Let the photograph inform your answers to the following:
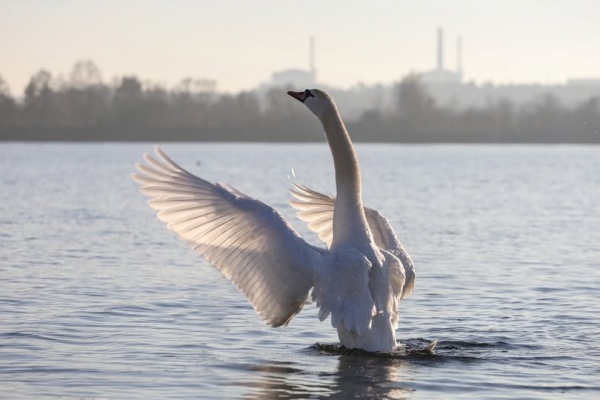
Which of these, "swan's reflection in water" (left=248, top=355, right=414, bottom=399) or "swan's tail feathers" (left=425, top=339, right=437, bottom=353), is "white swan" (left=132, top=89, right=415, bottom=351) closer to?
"swan's reflection in water" (left=248, top=355, right=414, bottom=399)

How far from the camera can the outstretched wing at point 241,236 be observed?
1038cm

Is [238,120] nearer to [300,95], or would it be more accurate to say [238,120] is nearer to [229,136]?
[229,136]

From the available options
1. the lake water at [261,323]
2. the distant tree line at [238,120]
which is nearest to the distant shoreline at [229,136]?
the distant tree line at [238,120]

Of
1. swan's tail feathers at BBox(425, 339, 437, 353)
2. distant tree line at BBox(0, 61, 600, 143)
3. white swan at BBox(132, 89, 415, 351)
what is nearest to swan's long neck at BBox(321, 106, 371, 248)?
white swan at BBox(132, 89, 415, 351)

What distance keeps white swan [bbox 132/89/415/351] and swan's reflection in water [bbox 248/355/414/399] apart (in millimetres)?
214

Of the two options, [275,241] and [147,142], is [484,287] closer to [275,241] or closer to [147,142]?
[275,241]

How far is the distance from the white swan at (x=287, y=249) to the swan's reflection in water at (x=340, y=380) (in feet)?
0.70

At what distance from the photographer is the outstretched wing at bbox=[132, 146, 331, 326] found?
10.4 m

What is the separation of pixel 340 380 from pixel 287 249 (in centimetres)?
127

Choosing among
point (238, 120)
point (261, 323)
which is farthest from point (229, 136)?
point (261, 323)

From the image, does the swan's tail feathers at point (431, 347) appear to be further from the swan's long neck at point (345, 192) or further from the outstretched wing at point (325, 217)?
the swan's long neck at point (345, 192)

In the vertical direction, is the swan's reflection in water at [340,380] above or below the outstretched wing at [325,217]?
below

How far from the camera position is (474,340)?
12.4m

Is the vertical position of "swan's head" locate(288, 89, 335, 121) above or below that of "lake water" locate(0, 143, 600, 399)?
above
